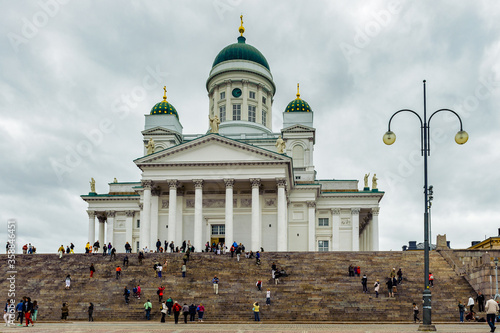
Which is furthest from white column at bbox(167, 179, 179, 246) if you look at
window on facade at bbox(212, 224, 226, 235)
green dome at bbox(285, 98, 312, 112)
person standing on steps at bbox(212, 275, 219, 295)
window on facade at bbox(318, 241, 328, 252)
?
green dome at bbox(285, 98, 312, 112)

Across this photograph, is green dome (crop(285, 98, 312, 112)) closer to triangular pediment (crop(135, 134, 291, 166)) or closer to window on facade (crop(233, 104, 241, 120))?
window on facade (crop(233, 104, 241, 120))

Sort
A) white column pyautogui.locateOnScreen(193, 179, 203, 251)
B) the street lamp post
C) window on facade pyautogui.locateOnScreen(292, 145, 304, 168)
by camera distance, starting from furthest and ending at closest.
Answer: window on facade pyautogui.locateOnScreen(292, 145, 304, 168)
white column pyautogui.locateOnScreen(193, 179, 203, 251)
the street lamp post

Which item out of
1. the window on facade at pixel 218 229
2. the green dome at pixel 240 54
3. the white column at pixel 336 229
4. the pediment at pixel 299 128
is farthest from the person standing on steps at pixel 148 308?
the green dome at pixel 240 54

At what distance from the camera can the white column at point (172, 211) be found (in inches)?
2213

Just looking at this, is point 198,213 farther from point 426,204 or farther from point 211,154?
point 426,204

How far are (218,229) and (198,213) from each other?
5426 mm

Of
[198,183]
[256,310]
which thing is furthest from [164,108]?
[256,310]

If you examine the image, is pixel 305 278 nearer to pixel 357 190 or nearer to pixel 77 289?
pixel 77 289

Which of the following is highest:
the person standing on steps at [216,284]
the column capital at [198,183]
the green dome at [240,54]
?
the green dome at [240,54]

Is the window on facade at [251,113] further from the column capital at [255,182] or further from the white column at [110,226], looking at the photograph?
the column capital at [255,182]

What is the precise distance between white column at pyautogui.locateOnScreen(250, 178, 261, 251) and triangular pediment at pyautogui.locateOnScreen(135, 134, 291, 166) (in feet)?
7.29

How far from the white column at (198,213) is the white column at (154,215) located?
3929 millimetres

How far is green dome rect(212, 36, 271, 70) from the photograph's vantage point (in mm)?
80500

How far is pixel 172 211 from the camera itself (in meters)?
56.7
